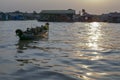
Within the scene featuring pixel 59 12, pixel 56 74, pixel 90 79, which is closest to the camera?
pixel 90 79

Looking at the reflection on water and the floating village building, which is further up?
the floating village building

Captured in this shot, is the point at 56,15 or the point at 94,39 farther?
the point at 56,15

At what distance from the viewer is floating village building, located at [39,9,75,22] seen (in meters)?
148

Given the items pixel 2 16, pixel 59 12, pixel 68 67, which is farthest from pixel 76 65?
pixel 2 16

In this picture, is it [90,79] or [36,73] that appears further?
[36,73]

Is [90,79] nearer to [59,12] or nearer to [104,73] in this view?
[104,73]

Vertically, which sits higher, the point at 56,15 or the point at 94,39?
the point at 56,15

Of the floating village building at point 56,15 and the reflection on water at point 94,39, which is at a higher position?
the floating village building at point 56,15

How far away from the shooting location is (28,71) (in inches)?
625

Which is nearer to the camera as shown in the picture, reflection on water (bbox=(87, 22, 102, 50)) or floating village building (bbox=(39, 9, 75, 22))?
reflection on water (bbox=(87, 22, 102, 50))

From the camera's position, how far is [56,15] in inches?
5984

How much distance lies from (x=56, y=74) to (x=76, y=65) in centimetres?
300

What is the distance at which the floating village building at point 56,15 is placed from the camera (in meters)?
148

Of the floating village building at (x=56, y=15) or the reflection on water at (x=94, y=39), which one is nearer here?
the reflection on water at (x=94, y=39)
